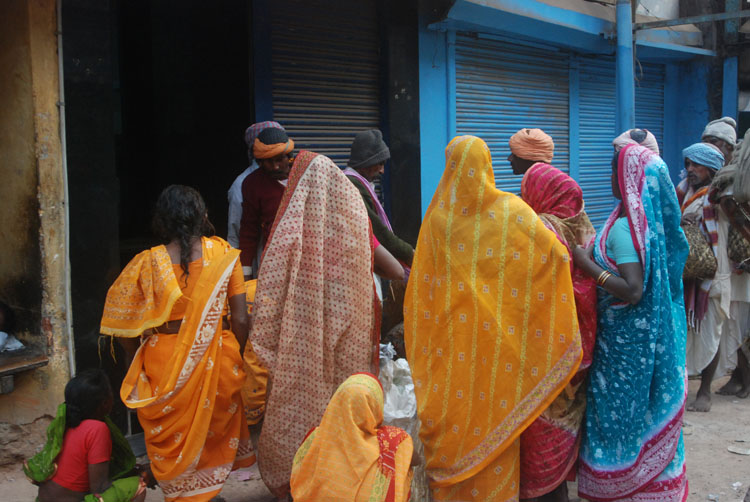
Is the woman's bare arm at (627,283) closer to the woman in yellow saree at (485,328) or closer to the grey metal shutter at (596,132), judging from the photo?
the woman in yellow saree at (485,328)

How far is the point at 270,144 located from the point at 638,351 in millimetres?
2513

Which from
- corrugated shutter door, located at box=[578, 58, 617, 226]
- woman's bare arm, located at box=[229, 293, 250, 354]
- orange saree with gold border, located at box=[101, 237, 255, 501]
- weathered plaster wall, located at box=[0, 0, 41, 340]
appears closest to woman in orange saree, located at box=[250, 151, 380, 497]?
woman's bare arm, located at box=[229, 293, 250, 354]

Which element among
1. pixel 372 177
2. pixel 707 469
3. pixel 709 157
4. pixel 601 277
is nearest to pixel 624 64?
pixel 709 157

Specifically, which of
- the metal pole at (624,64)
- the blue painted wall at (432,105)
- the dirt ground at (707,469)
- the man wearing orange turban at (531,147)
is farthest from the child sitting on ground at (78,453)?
the metal pole at (624,64)

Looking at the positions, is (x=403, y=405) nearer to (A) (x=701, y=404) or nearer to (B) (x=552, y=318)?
(B) (x=552, y=318)

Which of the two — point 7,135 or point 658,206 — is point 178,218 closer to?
point 7,135

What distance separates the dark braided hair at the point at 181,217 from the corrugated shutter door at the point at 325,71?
8.79 ft

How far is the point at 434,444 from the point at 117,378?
2.58 m

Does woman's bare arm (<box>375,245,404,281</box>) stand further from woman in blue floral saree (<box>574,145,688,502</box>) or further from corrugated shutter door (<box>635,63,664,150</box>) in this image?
corrugated shutter door (<box>635,63,664,150</box>)

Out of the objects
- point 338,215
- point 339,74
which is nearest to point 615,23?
point 339,74

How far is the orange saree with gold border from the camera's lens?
3.20 m

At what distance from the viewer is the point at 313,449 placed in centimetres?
268

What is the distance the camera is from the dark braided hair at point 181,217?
326cm

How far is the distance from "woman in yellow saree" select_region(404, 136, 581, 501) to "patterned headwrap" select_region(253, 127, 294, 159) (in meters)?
1.62
